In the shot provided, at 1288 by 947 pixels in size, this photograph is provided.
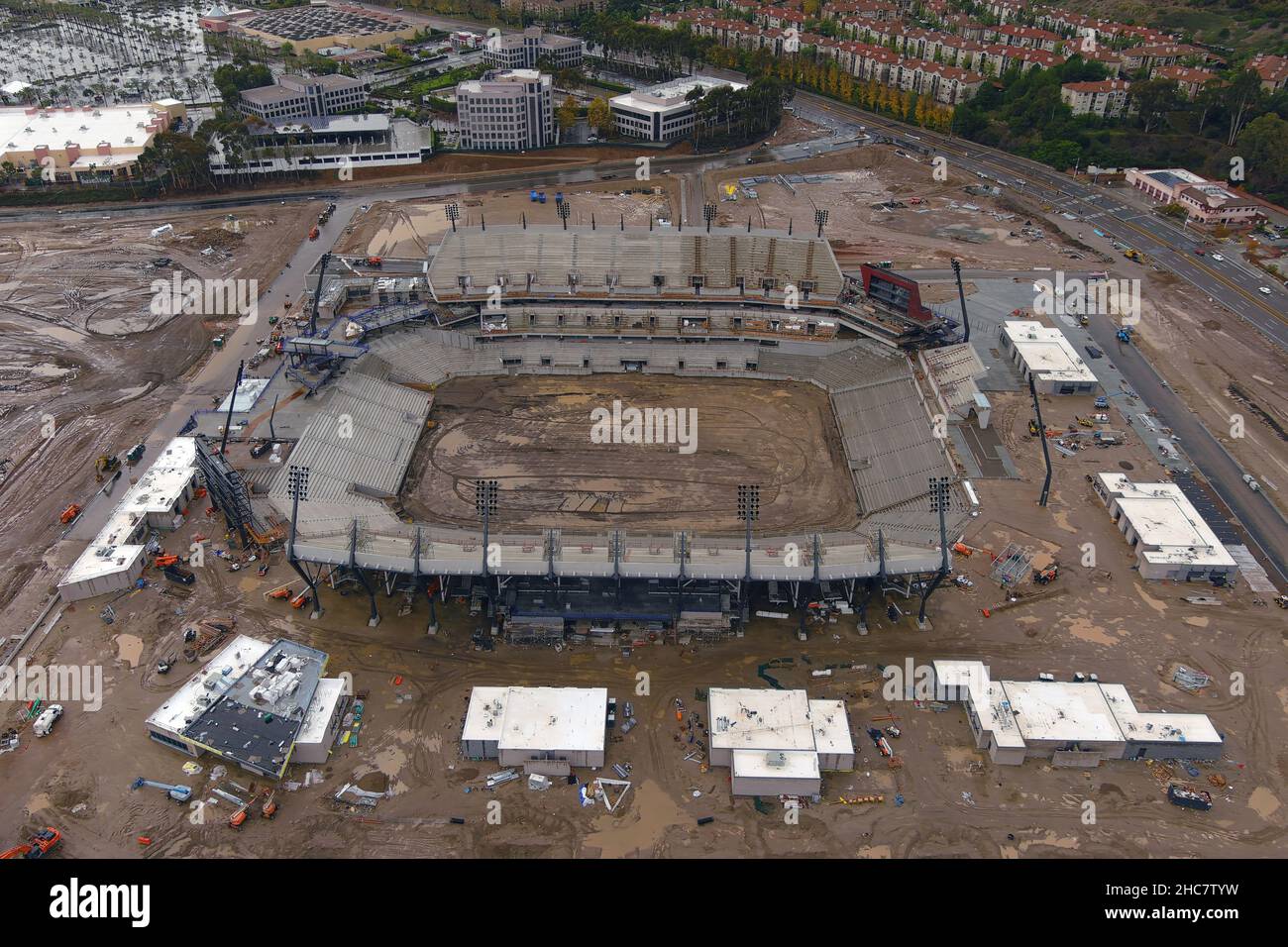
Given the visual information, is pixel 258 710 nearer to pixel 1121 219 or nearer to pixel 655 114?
pixel 655 114

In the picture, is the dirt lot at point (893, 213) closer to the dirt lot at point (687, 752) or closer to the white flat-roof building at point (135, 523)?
the dirt lot at point (687, 752)

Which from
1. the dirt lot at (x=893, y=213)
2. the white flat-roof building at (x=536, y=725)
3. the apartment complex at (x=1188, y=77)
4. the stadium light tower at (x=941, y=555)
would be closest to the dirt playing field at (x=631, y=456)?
the stadium light tower at (x=941, y=555)

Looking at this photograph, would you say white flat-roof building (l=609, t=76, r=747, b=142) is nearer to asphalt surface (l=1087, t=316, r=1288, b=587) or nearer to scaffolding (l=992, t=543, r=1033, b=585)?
asphalt surface (l=1087, t=316, r=1288, b=587)

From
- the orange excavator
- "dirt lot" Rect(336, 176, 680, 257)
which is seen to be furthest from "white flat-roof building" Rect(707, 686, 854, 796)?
"dirt lot" Rect(336, 176, 680, 257)

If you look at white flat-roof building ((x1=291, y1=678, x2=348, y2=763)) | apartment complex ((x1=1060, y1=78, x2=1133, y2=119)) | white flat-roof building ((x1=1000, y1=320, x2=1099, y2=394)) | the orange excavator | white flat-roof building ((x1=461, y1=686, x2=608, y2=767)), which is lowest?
the orange excavator

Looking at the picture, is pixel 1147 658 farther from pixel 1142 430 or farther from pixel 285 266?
pixel 285 266

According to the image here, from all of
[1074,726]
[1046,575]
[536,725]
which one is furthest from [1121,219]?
[536,725]
